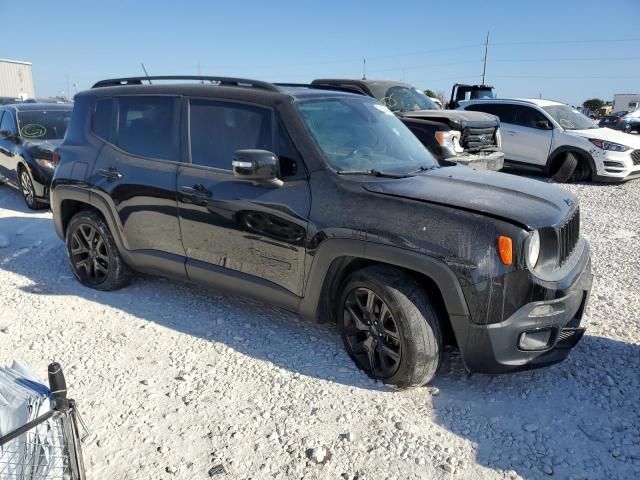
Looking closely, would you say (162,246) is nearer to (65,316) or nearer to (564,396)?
(65,316)

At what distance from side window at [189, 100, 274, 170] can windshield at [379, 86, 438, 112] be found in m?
6.16

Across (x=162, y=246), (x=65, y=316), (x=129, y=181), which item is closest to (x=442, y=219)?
(x=162, y=246)

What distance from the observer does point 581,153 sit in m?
10.3

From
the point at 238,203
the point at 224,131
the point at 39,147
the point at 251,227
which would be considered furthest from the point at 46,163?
the point at 251,227

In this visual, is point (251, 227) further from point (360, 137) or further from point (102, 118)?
point (102, 118)

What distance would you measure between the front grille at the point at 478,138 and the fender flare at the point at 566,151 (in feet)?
7.57

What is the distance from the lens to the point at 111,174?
4242 mm

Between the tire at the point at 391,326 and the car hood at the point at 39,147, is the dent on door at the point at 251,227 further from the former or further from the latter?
the car hood at the point at 39,147

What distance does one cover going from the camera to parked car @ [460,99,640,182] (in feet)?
32.7

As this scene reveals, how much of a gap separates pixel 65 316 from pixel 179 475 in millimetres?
2277

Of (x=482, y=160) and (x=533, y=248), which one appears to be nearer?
(x=533, y=248)

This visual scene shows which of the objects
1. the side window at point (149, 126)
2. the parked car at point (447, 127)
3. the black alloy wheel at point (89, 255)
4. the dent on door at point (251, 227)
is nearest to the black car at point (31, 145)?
the black alloy wheel at point (89, 255)

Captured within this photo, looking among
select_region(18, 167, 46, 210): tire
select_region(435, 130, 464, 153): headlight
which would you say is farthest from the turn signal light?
select_region(18, 167, 46, 210): tire

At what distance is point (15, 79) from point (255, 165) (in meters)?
39.5
